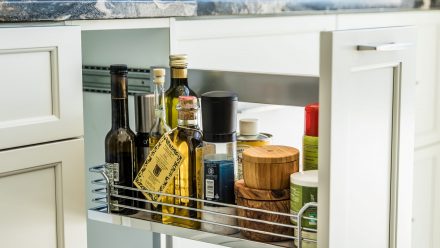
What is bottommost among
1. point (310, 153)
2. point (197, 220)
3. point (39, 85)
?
point (197, 220)

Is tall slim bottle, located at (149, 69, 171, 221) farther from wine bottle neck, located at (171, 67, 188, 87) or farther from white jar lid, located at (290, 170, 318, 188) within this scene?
white jar lid, located at (290, 170, 318, 188)

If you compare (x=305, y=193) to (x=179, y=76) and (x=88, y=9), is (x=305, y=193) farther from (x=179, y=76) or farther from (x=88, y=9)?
(x=88, y=9)

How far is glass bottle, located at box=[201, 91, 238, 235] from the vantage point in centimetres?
123

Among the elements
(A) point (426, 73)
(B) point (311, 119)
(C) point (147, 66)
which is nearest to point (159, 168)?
(B) point (311, 119)

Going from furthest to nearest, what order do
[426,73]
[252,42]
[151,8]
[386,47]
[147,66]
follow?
[426,73] < [252,42] < [147,66] < [151,8] < [386,47]

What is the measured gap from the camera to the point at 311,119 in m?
1.20

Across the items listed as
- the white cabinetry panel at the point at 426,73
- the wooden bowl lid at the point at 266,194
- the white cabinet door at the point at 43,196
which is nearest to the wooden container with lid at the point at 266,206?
the wooden bowl lid at the point at 266,194

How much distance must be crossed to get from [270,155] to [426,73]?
140cm

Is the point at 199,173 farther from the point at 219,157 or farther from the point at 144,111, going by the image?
the point at 144,111

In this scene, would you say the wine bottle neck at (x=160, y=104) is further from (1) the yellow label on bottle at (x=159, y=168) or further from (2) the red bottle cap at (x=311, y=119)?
(2) the red bottle cap at (x=311, y=119)

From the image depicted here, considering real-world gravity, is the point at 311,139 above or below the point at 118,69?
below

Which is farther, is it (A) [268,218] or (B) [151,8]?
(B) [151,8]

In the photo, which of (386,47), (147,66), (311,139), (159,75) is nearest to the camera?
(386,47)

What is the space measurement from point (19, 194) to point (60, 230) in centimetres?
11
